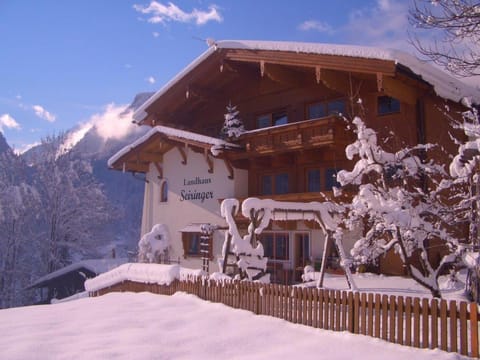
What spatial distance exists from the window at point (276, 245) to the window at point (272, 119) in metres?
4.73

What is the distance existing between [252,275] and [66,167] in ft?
92.5

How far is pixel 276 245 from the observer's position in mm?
18266

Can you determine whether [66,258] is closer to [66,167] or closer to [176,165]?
[66,167]

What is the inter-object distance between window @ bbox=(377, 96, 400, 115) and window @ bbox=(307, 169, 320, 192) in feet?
10.6

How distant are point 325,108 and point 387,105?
101 inches

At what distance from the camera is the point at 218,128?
71.6 ft

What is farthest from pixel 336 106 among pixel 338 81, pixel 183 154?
pixel 183 154

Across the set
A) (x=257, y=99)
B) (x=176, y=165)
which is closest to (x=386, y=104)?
(x=257, y=99)

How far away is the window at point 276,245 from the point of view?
1788 centimetres

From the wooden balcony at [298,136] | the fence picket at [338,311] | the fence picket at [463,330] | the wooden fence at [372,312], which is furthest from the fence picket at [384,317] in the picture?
the wooden balcony at [298,136]

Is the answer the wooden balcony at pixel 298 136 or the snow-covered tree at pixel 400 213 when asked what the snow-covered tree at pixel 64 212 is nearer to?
the wooden balcony at pixel 298 136

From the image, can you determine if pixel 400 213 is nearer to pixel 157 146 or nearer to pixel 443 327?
pixel 443 327

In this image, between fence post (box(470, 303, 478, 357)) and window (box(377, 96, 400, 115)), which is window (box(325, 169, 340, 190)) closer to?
window (box(377, 96, 400, 115))

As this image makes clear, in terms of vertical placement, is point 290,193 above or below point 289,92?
below
